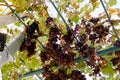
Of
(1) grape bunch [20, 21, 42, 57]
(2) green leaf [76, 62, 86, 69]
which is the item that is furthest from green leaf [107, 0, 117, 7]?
(2) green leaf [76, 62, 86, 69]

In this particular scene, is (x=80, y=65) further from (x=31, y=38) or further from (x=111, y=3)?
(x=111, y=3)

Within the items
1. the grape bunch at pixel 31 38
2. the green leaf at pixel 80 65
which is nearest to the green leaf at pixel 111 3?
the grape bunch at pixel 31 38

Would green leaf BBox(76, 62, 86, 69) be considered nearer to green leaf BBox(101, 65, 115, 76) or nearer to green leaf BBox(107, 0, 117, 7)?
green leaf BBox(101, 65, 115, 76)

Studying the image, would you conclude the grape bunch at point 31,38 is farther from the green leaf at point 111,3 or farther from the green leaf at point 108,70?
the green leaf at point 108,70

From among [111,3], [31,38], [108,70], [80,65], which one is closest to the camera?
[111,3]

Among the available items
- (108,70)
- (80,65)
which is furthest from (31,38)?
(108,70)

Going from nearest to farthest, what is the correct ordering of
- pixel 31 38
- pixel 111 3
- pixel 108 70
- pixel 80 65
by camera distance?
pixel 111 3
pixel 31 38
pixel 108 70
pixel 80 65

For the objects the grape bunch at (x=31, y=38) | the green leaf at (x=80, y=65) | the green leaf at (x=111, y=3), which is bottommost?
the grape bunch at (x=31, y=38)

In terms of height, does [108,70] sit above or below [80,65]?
below
